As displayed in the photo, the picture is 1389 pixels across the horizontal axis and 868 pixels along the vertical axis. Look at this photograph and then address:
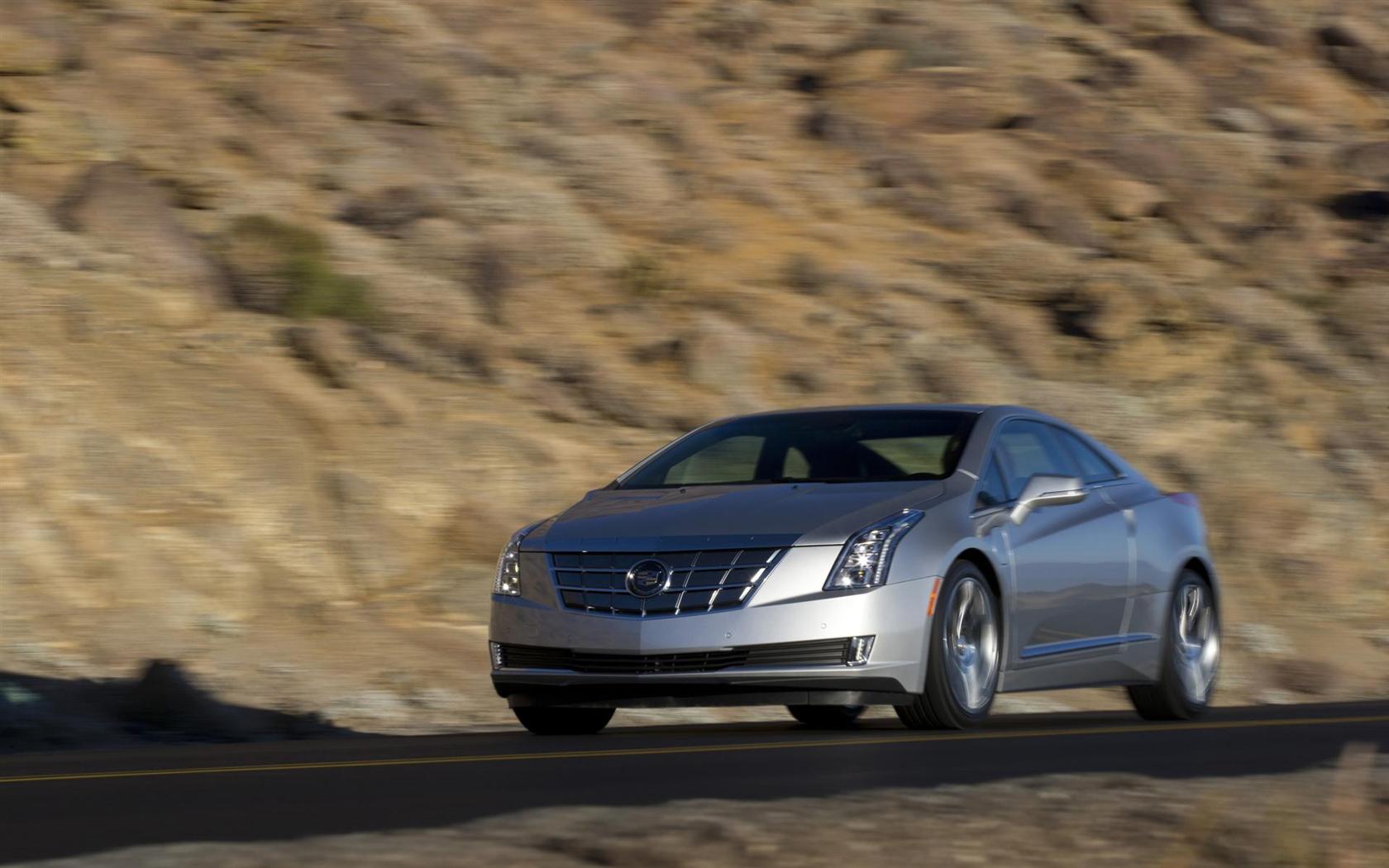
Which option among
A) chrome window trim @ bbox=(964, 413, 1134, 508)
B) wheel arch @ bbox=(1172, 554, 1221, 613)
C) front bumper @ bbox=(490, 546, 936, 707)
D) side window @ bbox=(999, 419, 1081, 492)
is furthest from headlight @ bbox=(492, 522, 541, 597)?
wheel arch @ bbox=(1172, 554, 1221, 613)

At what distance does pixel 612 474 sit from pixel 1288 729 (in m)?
10.4

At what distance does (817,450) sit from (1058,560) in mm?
1231

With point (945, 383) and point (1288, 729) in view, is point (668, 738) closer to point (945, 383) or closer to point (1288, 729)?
point (1288, 729)

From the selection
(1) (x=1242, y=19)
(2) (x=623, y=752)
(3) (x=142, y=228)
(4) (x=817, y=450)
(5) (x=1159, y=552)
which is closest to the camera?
(2) (x=623, y=752)

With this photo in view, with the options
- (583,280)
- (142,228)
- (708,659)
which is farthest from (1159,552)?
(583,280)

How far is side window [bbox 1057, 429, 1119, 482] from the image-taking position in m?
11.3

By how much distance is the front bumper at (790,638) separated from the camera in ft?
30.0

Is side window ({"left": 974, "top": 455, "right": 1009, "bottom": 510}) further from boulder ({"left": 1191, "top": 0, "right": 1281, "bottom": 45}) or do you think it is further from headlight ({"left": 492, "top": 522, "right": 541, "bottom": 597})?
boulder ({"left": 1191, "top": 0, "right": 1281, "bottom": 45})

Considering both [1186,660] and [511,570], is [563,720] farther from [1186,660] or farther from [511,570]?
[1186,660]

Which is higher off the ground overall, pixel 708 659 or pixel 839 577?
pixel 839 577

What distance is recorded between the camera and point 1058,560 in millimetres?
10414

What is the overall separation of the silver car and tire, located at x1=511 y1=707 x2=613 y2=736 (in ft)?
Result: 0.04

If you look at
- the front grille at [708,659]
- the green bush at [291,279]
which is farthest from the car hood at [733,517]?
the green bush at [291,279]

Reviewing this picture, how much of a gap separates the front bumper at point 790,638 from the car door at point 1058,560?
94 centimetres
